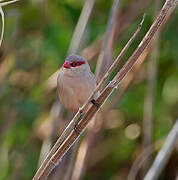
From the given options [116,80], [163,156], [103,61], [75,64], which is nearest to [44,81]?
[103,61]

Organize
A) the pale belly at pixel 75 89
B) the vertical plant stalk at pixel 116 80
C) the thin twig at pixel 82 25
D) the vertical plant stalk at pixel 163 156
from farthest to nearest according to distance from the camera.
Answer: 1. the thin twig at pixel 82 25
2. the vertical plant stalk at pixel 163 156
3. the pale belly at pixel 75 89
4. the vertical plant stalk at pixel 116 80

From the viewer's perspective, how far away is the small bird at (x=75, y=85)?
1974 mm

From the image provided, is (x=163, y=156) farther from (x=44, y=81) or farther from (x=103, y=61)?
(x=44, y=81)

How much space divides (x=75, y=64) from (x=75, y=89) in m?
0.14

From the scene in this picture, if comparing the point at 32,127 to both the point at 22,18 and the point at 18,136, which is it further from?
the point at 22,18

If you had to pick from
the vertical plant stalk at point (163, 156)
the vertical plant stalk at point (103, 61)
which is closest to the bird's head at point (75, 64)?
the vertical plant stalk at point (103, 61)

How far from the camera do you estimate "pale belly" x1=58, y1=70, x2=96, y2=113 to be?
1.97 metres

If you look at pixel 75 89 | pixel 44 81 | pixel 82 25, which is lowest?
pixel 44 81

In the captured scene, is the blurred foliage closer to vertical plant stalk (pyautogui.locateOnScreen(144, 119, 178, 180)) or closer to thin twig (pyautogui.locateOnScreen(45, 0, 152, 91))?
thin twig (pyautogui.locateOnScreen(45, 0, 152, 91))

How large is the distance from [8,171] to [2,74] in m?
0.64

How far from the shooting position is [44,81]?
3.05 m

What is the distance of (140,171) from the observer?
288cm

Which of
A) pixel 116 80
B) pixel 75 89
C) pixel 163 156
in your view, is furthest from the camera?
pixel 163 156

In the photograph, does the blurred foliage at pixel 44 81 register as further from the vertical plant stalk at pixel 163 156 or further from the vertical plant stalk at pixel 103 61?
the vertical plant stalk at pixel 163 156
